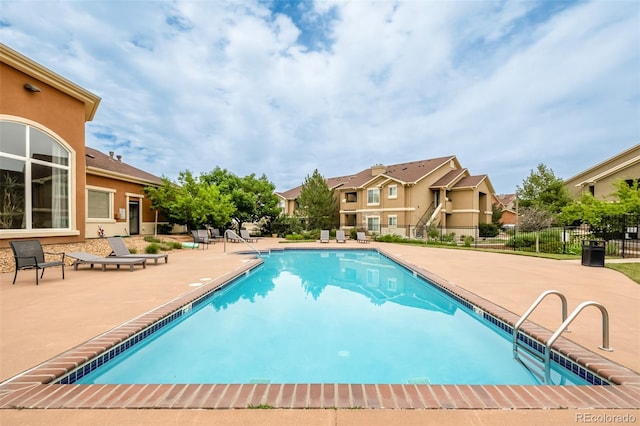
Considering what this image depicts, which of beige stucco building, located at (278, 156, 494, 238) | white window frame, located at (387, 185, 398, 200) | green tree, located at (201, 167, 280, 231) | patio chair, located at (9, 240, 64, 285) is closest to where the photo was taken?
patio chair, located at (9, 240, 64, 285)

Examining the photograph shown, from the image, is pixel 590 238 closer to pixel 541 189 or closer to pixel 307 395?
pixel 307 395

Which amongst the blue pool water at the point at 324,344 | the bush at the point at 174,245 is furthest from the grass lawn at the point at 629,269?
the bush at the point at 174,245

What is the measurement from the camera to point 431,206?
1214 inches

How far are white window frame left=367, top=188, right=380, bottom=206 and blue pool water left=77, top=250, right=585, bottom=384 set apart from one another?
2308cm

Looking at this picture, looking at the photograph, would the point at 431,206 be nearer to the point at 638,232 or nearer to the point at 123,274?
the point at 638,232

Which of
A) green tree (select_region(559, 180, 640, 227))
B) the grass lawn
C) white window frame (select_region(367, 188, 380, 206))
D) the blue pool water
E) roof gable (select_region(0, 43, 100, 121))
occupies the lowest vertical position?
the blue pool water

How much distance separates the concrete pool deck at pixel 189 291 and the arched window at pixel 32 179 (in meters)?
2.59

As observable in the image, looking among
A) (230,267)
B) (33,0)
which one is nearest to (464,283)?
(230,267)

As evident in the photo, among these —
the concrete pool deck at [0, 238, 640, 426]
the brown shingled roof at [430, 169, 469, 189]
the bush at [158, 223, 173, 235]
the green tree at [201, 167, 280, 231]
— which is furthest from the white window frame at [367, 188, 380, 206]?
the concrete pool deck at [0, 238, 640, 426]

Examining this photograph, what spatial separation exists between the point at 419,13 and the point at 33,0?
16.6 m

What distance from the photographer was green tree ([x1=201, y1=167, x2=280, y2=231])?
2698 cm

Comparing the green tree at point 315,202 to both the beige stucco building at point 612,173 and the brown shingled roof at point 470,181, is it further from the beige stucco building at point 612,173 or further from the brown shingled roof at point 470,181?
the beige stucco building at point 612,173

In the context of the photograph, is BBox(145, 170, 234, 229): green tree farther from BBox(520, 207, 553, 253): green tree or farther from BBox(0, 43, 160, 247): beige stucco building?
BBox(520, 207, 553, 253): green tree

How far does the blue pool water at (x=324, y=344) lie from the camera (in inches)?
159
